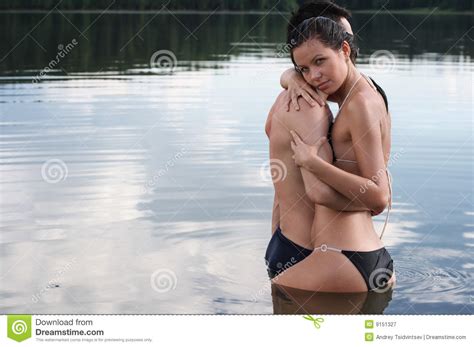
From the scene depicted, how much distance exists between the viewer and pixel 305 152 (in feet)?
18.8

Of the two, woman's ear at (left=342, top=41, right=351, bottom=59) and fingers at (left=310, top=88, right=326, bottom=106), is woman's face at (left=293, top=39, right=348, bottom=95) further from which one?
fingers at (left=310, top=88, right=326, bottom=106)

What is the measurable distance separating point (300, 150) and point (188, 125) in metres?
8.03

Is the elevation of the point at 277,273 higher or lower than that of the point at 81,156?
lower

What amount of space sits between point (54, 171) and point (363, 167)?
521 centimetres

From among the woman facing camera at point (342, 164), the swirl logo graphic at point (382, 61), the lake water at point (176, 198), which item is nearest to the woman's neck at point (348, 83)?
the woman facing camera at point (342, 164)

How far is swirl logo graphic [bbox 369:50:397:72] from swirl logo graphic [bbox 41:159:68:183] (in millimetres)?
14731

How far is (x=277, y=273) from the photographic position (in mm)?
6371

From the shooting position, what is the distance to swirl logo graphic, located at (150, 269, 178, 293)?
21.2 feet

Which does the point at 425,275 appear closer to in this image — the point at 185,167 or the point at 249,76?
the point at 185,167

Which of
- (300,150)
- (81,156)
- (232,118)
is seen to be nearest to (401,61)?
(232,118)
